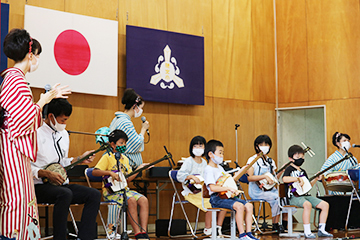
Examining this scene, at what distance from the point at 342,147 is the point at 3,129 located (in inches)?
221

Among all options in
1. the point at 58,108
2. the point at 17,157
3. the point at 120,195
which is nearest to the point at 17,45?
the point at 17,157

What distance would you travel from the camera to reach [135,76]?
677 centimetres

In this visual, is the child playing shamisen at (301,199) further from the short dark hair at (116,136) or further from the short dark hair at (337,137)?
the short dark hair at (116,136)

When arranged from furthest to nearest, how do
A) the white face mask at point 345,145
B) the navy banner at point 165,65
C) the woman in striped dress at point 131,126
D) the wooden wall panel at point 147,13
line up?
1. the white face mask at point 345,145
2. the wooden wall panel at point 147,13
3. the navy banner at point 165,65
4. the woman in striped dress at point 131,126

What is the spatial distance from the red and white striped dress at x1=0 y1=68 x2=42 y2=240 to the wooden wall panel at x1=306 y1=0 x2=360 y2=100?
630cm

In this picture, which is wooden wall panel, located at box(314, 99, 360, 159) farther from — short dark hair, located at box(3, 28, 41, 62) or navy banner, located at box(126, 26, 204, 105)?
short dark hair, located at box(3, 28, 41, 62)

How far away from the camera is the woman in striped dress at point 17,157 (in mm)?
2869

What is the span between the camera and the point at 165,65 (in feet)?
23.4

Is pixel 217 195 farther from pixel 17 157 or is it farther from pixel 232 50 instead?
pixel 232 50

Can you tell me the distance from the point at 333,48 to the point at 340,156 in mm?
2075

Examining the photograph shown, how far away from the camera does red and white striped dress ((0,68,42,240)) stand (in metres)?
2.87

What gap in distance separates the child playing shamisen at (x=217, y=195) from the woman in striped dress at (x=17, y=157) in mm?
2469

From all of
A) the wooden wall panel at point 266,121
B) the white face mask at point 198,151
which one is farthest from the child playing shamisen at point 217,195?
the wooden wall panel at point 266,121

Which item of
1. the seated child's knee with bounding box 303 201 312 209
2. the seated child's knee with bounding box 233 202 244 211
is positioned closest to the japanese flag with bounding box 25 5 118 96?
the seated child's knee with bounding box 233 202 244 211
